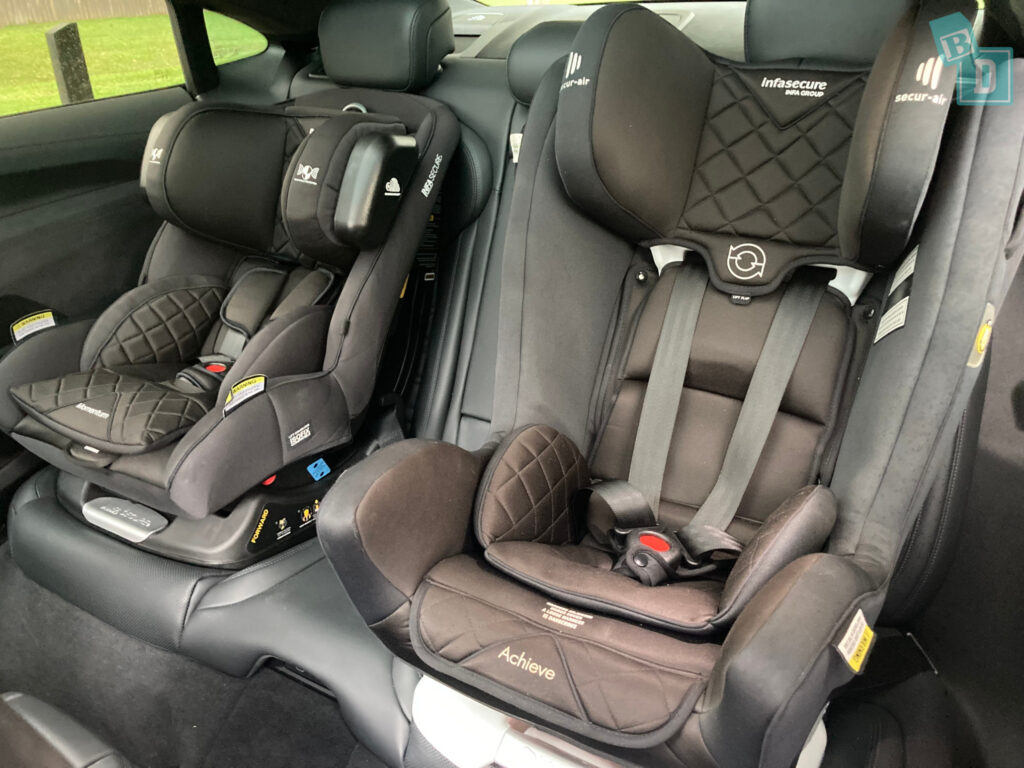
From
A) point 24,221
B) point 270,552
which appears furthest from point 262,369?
point 24,221

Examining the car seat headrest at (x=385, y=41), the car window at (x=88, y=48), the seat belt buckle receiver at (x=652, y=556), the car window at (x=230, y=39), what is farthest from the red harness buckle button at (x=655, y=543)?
the car window at (x=230, y=39)

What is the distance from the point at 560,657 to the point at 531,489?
0.34 meters

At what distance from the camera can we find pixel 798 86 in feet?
4.18

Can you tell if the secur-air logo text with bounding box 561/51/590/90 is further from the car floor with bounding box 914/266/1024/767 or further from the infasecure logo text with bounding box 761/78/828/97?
the car floor with bounding box 914/266/1024/767

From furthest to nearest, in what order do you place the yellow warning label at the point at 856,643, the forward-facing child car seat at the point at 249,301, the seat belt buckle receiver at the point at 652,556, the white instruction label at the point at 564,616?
the forward-facing child car seat at the point at 249,301 → the seat belt buckle receiver at the point at 652,556 → the white instruction label at the point at 564,616 → the yellow warning label at the point at 856,643

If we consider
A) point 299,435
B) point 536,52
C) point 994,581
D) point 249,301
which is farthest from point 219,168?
point 994,581

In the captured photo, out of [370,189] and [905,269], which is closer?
[905,269]

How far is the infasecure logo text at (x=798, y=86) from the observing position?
1255 mm

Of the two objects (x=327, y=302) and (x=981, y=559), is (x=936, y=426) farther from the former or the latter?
(x=327, y=302)

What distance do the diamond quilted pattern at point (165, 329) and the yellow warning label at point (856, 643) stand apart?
1.61m

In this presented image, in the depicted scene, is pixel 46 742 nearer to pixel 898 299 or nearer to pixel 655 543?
pixel 655 543

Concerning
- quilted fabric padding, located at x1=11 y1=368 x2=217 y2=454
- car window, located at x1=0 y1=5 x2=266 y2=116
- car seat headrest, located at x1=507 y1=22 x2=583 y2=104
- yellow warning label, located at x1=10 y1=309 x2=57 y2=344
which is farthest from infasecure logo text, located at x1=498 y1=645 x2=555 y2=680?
car window, located at x1=0 y1=5 x2=266 y2=116

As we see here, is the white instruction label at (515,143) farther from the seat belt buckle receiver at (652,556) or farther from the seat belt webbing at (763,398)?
the seat belt buckle receiver at (652,556)

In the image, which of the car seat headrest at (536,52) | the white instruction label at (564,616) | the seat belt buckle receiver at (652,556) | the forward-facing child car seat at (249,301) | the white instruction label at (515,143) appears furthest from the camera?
the white instruction label at (515,143)
